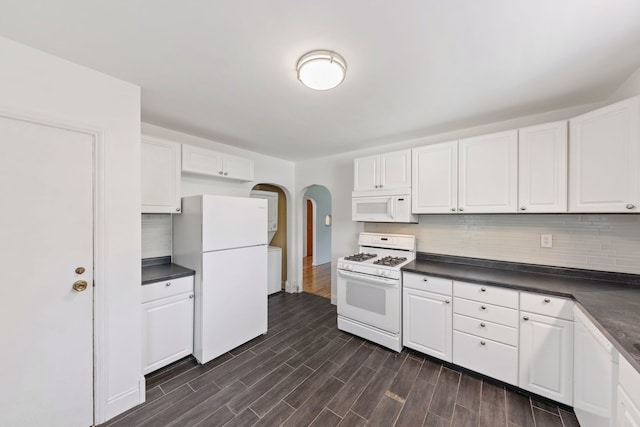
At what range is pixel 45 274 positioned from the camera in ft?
4.69

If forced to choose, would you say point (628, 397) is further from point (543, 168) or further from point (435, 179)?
point (435, 179)

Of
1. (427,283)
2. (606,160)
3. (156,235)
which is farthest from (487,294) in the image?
(156,235)

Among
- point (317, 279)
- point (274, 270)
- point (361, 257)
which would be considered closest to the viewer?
point (361, 257)

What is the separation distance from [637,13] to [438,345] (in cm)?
253

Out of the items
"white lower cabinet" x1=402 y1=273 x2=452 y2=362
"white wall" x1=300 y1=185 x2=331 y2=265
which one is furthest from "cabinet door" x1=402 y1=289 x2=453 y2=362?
"white wall" x1=300 y1=185 x2=331 y2=265

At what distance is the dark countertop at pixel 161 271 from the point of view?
2105 millimetres

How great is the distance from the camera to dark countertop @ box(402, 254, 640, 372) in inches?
45.8

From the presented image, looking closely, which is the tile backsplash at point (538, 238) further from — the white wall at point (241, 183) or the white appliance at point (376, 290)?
the white wall at point (241, 183)

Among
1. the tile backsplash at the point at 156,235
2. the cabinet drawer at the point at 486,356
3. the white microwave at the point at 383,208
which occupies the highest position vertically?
the white microwave at the point at 383,208

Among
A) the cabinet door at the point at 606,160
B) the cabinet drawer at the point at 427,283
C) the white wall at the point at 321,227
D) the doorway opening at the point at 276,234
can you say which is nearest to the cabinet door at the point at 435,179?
the cabinet drawer at the point at 427,283

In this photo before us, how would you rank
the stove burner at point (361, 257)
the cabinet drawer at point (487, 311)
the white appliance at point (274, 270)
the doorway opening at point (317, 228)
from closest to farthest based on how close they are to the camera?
the cabinet drawer at point (487, 311), the stove burner at point (361, 257), the white appliance at point (274, 270), the doorway opening at point (317, 228)

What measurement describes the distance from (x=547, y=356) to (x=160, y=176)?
12.1ft

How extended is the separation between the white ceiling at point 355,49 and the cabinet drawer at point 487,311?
176cm

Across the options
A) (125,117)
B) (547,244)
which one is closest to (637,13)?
(547,244)
